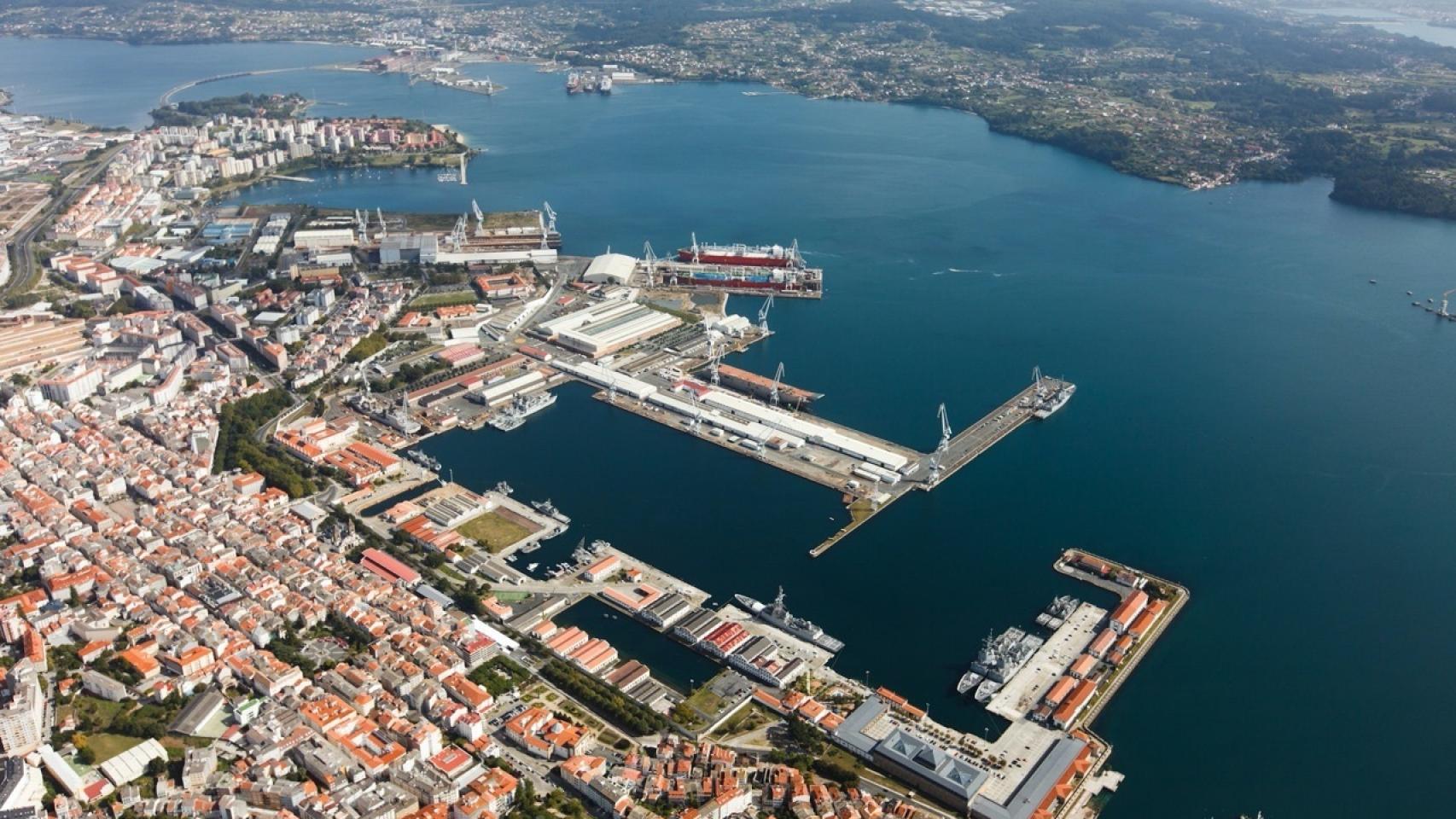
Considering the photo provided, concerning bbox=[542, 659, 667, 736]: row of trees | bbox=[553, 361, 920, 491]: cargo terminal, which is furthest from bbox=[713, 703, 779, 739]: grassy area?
bbox=[553, 361, 920, 491]: cargo terminal

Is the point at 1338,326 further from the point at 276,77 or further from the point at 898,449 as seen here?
the point at 276,77

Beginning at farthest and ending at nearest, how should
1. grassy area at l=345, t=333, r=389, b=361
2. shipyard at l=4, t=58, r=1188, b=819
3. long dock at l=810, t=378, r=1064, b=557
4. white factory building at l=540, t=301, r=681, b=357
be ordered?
white factory building at l=540, t=301, r=681, b=357 < grassy area at l=345, t=333, r=389, b=361 < long dock at l=810, t=378, r=1064, b=557 < shipyard at l=4, t=58, r=1188, b=819

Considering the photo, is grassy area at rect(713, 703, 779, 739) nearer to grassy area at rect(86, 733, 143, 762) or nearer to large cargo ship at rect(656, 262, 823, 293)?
grassy area at rect(86, 733, 143, 762)

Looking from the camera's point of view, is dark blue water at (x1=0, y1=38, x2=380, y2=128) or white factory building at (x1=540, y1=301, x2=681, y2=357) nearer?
white factory building at (x1=540, y1=301, x2=681, y2=357)

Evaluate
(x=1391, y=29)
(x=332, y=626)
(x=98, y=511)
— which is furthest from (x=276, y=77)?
(x=1391, y=29)

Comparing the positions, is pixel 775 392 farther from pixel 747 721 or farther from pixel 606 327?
pixel 747 721

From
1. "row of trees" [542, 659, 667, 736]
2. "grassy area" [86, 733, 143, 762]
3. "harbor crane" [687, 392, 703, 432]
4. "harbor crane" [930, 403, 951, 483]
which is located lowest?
"grassy area" [86, 733, 143, 762]
